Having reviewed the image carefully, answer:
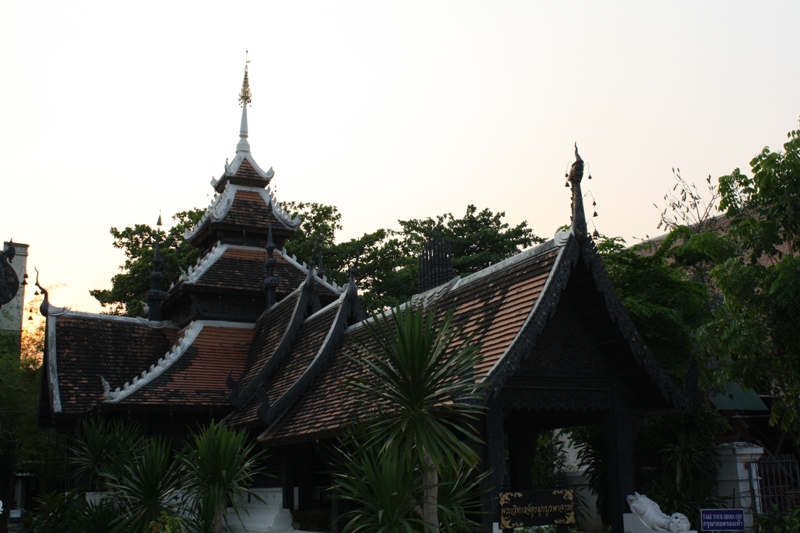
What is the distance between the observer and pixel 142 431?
674 inches

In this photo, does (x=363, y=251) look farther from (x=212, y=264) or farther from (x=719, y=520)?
(x=719, y=520)

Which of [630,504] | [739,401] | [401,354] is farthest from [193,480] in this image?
[739,401]

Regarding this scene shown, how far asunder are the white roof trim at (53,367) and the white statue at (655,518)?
454 inches

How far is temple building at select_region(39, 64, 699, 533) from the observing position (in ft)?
38.0

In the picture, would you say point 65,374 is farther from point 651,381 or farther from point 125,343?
point 651,381

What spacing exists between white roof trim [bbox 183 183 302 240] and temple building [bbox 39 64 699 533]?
0.19 ft

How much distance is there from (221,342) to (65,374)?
3.53 metres

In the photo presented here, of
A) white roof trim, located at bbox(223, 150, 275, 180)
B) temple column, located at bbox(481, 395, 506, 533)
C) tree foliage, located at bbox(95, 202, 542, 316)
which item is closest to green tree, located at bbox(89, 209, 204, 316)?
tree foliage, located at bbox(95, 202, 542, 316)

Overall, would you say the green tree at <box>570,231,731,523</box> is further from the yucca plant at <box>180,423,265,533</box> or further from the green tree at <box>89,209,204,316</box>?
the green tree at <box>89,209,204,316</box>

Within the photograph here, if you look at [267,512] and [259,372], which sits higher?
[259,372]

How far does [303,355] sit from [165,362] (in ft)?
11.7

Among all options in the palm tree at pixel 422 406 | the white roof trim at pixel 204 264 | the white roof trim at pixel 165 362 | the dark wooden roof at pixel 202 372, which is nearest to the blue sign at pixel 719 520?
the palm tree at pixel 422 406

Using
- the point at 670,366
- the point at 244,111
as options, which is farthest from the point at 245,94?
the point at 670,366

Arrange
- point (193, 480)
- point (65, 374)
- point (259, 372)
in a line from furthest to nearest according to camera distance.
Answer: point (65, 374) → point (259, 372) → point (193, 480)
